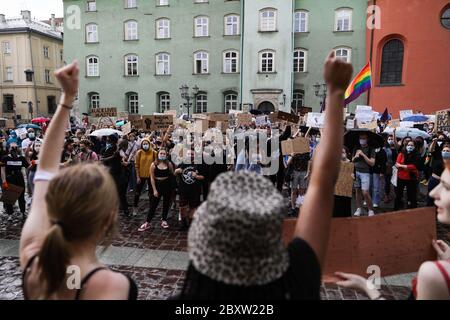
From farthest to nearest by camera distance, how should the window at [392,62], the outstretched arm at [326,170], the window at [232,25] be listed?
1. the window at [232,25]
2. the window at [392,62]
3. the outstretched arm at [326,170]

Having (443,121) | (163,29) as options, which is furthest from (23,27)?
(443,121)

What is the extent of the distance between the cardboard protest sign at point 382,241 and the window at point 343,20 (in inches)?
1167

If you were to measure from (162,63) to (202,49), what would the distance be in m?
3.93

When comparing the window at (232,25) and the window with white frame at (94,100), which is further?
the window with white frame at (94,100)

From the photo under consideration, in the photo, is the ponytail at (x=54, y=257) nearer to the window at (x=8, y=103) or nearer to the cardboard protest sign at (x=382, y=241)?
the cardboard protest sign at (x=382, y=241)

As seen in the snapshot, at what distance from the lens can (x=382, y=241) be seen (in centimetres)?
222

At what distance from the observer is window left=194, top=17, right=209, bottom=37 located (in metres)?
30.8

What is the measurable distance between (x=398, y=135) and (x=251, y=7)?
2111cm

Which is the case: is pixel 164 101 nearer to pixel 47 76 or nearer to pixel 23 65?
pixel 23 65

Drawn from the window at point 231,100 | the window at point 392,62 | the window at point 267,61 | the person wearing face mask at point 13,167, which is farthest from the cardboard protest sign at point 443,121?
the window at point 231,100

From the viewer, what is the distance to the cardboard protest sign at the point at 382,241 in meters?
2.17

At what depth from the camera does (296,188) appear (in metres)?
8.41
